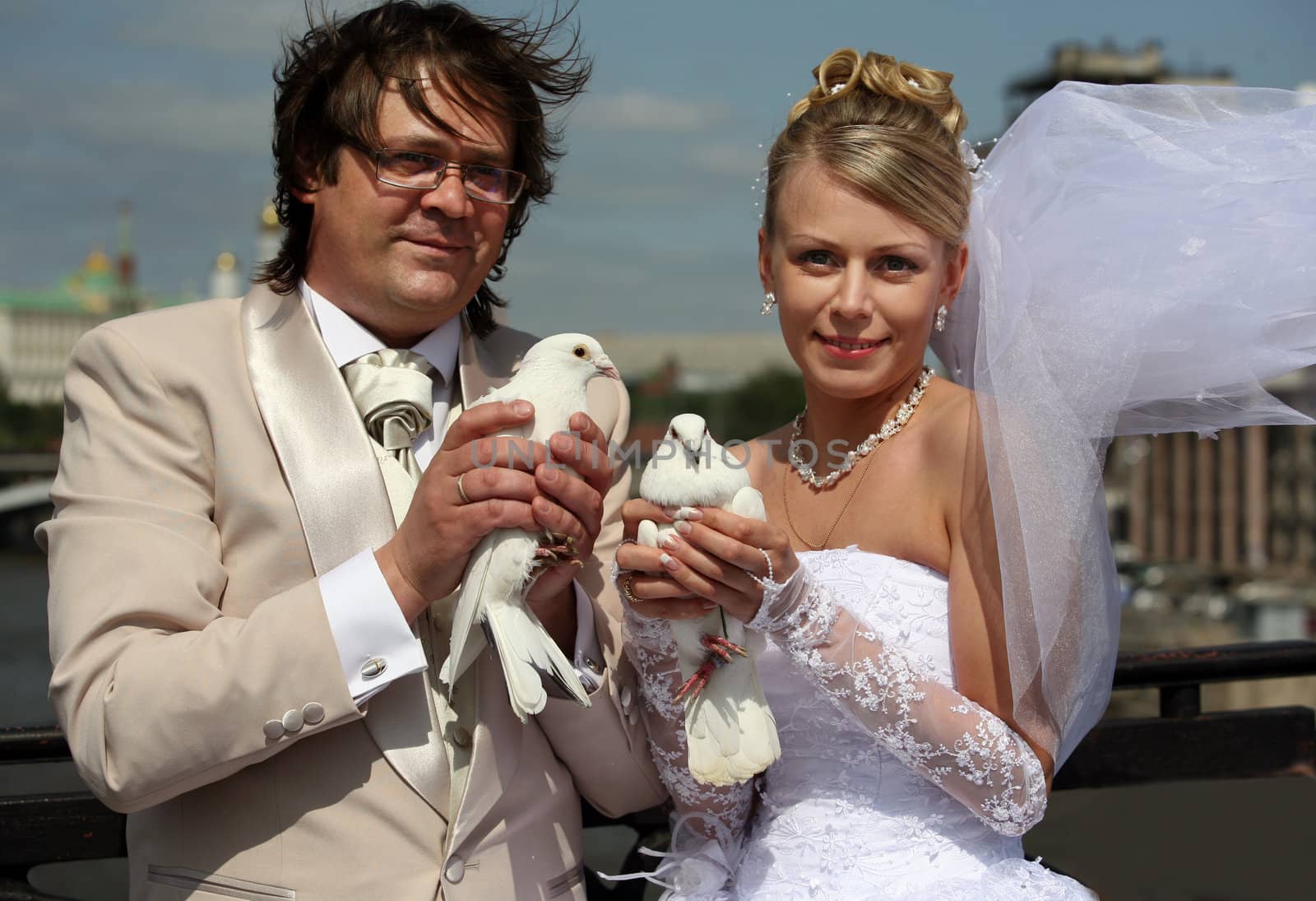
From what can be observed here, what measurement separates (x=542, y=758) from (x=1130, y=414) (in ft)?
5.44

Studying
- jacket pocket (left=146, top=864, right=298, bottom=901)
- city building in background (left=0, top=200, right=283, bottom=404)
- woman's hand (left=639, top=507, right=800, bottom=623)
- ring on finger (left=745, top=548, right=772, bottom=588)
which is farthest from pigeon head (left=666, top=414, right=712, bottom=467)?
Result: city building in background (left=0, top=200, right=283, bottom=404)

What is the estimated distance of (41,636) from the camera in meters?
28.0

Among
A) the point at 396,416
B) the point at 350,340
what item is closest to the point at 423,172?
the point at 350,340

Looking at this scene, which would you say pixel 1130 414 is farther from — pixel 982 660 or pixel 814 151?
pixel 814 151

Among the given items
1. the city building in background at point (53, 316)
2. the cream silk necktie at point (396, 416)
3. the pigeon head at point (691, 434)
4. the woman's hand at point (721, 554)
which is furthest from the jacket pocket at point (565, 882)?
the city building in background at point (53, 316)

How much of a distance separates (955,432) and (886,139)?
2.54 feet

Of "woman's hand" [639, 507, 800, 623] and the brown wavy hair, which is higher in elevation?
the brown wavy hair

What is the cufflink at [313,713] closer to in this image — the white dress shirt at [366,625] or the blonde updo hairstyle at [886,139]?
the white dress shirt at [366,625]

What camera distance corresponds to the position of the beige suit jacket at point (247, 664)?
2402mm

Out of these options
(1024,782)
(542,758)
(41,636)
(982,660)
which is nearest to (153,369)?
(542,758)

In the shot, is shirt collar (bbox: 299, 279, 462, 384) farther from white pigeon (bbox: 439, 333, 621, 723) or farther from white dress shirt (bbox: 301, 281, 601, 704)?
white dress shirt (bbox: 301, 281, 601, 704)

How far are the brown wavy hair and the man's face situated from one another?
3 cm

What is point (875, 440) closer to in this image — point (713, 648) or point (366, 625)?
point (713, 648)

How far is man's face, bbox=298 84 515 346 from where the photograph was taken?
2865 millimetres
